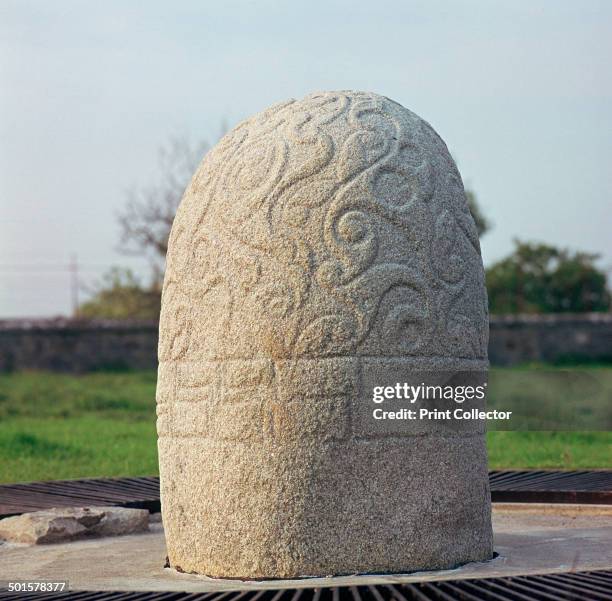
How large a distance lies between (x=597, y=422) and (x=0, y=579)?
975 cm

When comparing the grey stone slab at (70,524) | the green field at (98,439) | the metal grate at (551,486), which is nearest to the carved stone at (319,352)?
the grey stone slab at (70,524)

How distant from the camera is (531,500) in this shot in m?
7.39

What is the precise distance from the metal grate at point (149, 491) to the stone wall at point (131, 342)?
530 inches

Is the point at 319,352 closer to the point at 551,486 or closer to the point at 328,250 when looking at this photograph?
the point at 328,250

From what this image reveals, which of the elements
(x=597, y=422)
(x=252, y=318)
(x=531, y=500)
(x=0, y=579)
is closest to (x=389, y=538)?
(x=252, y=318)

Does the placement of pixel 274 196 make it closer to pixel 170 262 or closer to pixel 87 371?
pixel 170 262


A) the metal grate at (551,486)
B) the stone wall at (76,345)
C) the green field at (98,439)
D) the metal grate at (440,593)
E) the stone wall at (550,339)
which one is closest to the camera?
the metal grate at (440,593)

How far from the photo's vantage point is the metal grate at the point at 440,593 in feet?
14.2

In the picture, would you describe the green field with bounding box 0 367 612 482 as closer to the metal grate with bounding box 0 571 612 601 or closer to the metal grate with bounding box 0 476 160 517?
the metal grate with bounding box 0 476 160 517

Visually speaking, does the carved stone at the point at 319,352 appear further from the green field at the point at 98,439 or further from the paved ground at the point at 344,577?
the green field at the point at 98,439

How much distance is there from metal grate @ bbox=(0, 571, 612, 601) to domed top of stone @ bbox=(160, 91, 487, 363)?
3.63ft

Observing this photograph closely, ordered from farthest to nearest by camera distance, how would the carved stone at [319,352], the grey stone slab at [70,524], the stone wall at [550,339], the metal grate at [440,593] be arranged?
1. the stone wall at [550,339]
2. the grey stone slab at [70,524]
3. the carved stone at [319,352]
4. the metal grate at [440,593]

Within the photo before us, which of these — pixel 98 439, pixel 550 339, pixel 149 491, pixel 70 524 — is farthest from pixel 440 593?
pixel 550 339

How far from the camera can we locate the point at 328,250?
16.5 feet
